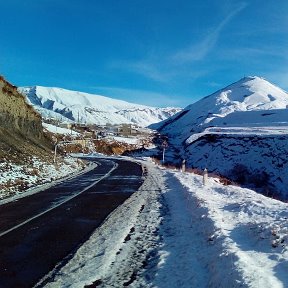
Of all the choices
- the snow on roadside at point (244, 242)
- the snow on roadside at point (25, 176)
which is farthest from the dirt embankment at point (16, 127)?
the snow on roadside at point (244, 242)

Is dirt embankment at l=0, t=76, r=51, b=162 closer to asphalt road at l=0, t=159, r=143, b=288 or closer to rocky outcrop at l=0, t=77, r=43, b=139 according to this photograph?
rocky outcrop at l=0, t=77, r=43, b=139

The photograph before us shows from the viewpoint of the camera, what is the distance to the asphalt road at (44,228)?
7.62m

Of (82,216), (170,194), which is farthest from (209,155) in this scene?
(82,216)

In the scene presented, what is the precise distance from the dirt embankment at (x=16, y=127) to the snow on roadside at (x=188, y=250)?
56.0 feet

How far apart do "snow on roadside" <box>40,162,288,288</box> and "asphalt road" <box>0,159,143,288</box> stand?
396mm

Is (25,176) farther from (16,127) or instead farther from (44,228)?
(16,127)

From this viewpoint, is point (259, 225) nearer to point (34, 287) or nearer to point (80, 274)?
point (80, 274)

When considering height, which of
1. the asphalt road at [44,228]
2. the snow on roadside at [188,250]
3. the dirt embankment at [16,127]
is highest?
the dirt embankment at [16,127]

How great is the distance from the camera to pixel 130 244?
30.8ft

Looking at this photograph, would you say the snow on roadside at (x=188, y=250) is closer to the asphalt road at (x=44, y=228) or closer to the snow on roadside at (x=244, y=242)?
the snow on roadside at (x=244, y=242)

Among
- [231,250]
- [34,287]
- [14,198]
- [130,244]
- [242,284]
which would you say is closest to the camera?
[242,284]

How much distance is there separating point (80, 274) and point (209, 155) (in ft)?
218

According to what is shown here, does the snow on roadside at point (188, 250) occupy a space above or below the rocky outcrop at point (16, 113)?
below

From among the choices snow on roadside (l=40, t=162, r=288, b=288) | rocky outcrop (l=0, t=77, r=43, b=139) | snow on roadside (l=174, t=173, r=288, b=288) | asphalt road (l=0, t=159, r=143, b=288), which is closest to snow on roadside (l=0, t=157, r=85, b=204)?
asphalt road (l=0, t=159, r=143, b=288)
